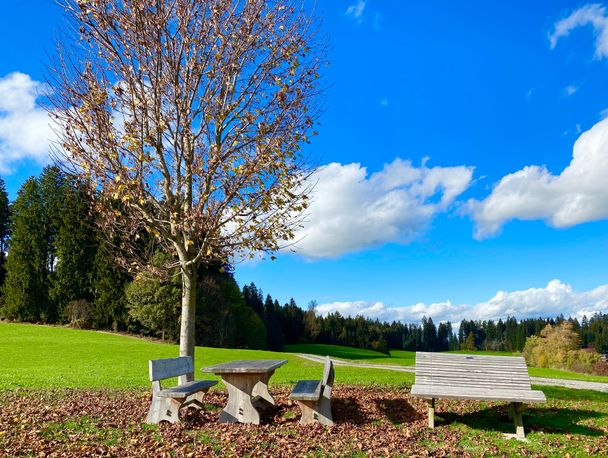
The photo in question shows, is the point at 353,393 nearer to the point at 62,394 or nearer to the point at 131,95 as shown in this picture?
the point at 62,394

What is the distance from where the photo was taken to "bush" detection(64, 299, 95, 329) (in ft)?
150

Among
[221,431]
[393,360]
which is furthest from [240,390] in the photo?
[393,360]

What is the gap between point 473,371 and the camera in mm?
8859

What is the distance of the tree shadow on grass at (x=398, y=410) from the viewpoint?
9.01 m

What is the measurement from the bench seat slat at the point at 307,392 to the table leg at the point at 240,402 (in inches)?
31.7

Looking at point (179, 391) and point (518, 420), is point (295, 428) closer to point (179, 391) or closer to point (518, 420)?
point (179, 391)

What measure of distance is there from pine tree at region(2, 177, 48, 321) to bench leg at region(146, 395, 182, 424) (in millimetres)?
45148

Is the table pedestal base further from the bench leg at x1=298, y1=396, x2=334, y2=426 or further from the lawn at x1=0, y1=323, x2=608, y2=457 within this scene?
the bench leg at x1=298, y1=396, x2=334, y2=426

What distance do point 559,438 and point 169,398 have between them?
6.53 m

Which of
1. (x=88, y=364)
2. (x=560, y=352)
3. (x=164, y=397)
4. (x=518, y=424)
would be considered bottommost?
(x=560, y=352)

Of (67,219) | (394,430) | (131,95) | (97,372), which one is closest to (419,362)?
(394,430)

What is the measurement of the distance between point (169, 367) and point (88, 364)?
52.4 feet

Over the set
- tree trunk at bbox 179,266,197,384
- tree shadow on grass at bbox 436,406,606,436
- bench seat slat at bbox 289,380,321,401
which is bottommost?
tree shadow on grass at bbox 436,406,606,436

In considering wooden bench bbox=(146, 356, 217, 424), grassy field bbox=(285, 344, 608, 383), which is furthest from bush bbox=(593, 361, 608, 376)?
wooden bench bbox=(146, 356, 217, 424)
